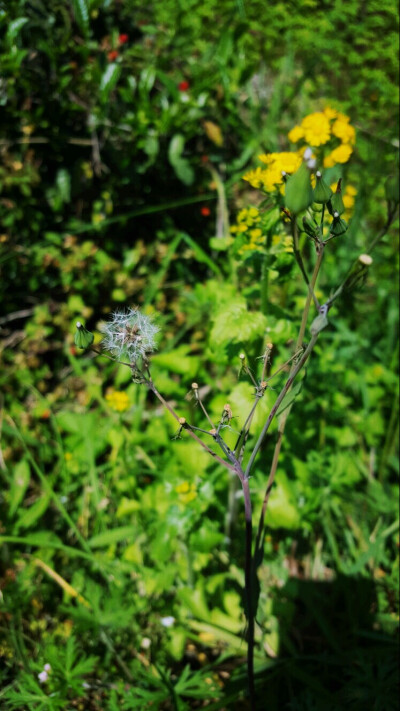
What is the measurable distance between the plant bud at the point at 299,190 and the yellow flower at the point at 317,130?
0.57 m

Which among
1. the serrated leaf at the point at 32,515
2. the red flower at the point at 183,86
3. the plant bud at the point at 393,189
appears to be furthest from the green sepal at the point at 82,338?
the red flower at the point at 183,86

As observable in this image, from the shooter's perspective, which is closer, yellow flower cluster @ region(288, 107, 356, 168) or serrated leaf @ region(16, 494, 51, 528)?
yellow flower cluster @ region(288, 107, 356, 168)

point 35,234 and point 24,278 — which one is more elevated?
point 35,234

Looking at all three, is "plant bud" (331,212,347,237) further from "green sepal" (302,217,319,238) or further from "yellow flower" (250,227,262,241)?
"yellow flower" (250,227,262,241)

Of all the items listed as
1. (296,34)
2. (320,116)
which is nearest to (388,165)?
(296,34)

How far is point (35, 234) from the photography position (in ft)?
7.93

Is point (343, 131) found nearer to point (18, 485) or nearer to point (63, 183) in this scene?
point (63, 183)

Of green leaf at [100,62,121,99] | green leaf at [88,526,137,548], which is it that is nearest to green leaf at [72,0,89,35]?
green leaf at [100,62,121,99]

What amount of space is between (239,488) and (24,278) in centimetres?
150

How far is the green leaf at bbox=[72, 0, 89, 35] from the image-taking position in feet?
6.61

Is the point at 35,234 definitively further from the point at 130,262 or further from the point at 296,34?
the point at 296,34

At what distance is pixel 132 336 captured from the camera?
0.93m

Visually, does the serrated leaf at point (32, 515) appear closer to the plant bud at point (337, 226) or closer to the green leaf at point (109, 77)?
the plant bud at point (337, 226)

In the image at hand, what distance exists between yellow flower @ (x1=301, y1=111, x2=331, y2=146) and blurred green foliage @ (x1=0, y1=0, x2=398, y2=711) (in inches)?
12.7
